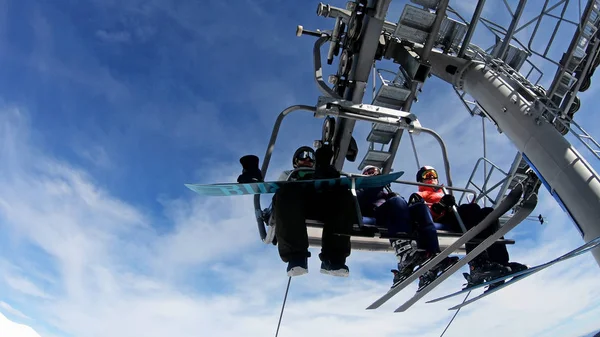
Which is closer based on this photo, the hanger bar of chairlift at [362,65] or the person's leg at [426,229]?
the person's leg at [426,229]

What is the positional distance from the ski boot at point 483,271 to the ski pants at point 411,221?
727 mm

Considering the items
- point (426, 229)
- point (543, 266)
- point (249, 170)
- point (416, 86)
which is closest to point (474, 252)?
point (426, 229)

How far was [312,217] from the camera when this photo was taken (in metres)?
4.72

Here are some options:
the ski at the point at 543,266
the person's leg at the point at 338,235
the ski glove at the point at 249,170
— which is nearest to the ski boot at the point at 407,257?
the person's leg at the point at 338,235

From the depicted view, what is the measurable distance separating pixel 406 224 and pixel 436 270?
0.88m

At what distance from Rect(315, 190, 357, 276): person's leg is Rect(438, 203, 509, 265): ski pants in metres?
1.30

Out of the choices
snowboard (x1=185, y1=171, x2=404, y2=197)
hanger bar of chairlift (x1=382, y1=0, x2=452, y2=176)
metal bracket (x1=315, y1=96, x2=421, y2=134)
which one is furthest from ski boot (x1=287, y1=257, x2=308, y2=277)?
hanger bar of chairlift (x1=382, y1=0, x2=452, y2=176)

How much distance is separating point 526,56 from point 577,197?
2788mm

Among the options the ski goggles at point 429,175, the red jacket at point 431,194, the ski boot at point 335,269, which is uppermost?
the ski goggles at point 429,175

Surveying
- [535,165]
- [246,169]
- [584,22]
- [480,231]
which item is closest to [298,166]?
[246,169]

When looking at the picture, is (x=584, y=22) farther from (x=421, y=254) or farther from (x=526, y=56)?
(x=421, y=254)

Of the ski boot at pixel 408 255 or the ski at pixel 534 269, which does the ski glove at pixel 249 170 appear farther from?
the ski at pixel 534 269

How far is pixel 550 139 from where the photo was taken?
17.7ft

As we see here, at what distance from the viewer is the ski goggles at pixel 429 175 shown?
5965mm
